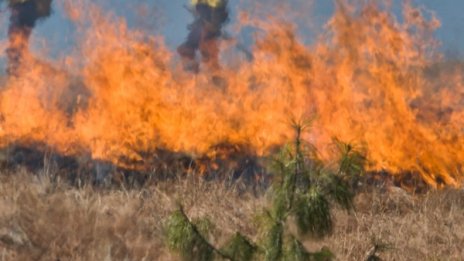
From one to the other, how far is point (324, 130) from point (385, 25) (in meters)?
3.67

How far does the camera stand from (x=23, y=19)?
2064 cm

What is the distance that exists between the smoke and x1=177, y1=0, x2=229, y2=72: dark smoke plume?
15.5 feet

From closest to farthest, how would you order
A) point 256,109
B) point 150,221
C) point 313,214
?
point 313,214 < point 150,221 < point 256,109

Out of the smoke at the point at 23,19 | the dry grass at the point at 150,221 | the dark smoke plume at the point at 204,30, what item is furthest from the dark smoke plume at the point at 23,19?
the dry grass at the point at 150,221

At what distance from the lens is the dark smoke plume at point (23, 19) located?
20.1m

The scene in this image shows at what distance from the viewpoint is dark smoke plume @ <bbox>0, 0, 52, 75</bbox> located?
20.1 meters

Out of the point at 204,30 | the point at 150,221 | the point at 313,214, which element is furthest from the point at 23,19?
the point at 313,214

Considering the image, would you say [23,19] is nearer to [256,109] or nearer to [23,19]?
[23,19]

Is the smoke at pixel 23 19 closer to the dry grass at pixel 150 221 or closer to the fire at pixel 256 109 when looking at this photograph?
the fire at pixel 256 109

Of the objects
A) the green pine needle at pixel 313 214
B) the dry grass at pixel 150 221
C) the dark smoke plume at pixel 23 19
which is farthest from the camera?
the dark smoke plume at pixel 23 19

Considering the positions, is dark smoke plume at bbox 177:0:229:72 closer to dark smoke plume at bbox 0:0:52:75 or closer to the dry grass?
dark smoke plume at bbox 0:0:52:75

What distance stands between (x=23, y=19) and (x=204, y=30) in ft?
19.4

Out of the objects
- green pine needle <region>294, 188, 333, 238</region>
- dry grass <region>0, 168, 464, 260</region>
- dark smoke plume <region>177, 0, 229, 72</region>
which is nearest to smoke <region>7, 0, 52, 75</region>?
dark smoke plume <region>177, 0, 229, 72</region>

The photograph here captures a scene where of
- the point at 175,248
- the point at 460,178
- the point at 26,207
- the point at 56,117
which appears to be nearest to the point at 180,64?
the point at 56,117
